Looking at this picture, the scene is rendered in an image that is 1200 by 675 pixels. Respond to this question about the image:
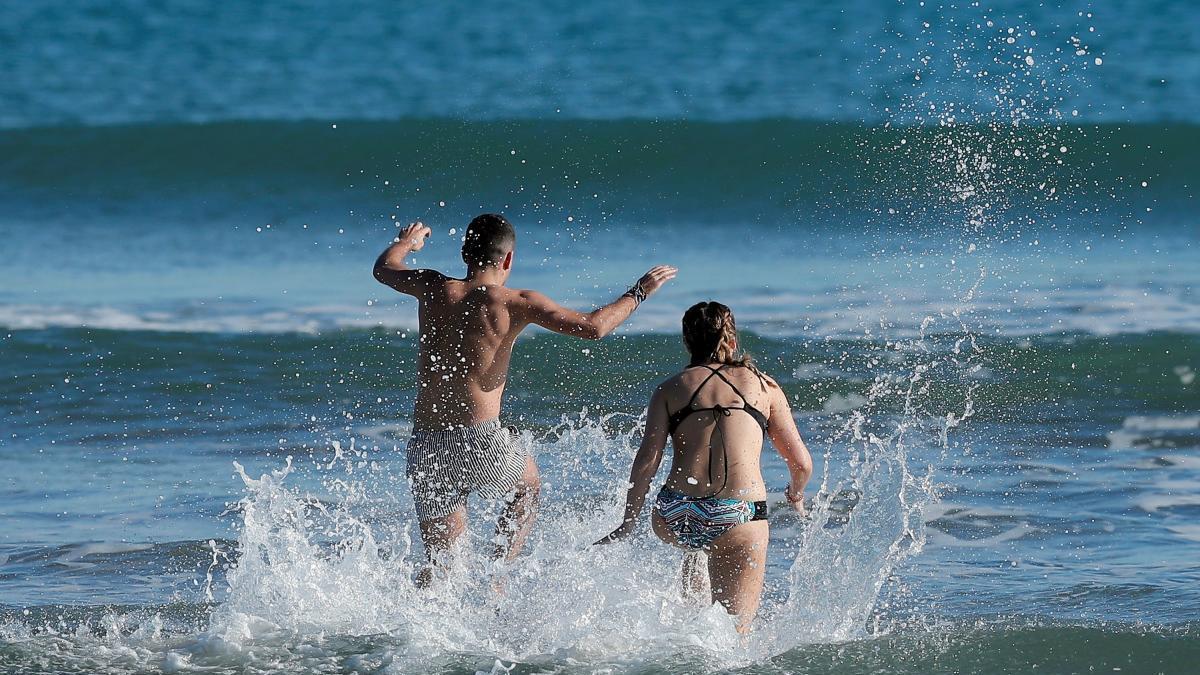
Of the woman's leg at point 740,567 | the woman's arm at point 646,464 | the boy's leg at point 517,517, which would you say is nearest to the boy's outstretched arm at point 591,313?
the woman's arm at point 646,464

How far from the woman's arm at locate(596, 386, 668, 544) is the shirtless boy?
584 mm

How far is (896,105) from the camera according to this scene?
20.1 metres

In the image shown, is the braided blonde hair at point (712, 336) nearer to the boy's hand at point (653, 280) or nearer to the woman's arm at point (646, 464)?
the woman's arm at point (646, 464)

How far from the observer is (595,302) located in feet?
39.5

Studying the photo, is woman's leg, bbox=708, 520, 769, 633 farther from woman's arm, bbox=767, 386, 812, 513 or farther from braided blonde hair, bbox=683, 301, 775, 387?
braided blonde hair, bbox=683, 301, 775, 387

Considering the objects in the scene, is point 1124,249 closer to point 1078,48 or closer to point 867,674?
point 1078,48

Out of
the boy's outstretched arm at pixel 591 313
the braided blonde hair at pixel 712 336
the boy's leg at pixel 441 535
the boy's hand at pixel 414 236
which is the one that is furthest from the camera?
the boy's hand at pixel 414 236

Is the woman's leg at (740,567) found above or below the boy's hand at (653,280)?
below

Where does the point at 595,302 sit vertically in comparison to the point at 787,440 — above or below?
above

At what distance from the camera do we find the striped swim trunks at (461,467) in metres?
5.24

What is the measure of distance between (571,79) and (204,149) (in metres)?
5.34

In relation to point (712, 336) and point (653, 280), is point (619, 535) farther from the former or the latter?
point (653, 280)

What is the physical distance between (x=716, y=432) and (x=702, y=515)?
0.28 m

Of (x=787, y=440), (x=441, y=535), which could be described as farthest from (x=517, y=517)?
(x=787, y=440)
